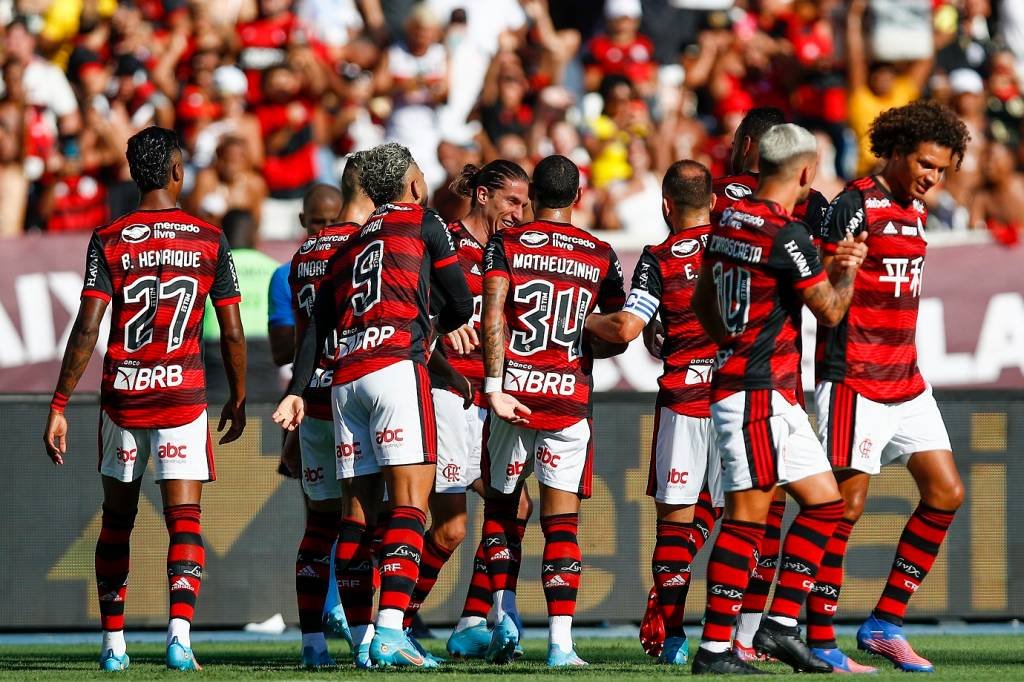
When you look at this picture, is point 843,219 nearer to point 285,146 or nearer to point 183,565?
point 183,565

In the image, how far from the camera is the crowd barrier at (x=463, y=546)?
1006cm

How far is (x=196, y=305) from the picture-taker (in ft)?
26.2

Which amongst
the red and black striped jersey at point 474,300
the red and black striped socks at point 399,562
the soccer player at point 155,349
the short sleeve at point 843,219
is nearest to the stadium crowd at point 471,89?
Answer: the red and black striped jersey at point 474,300

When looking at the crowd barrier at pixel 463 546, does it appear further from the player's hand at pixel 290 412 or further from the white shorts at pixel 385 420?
the white shorts at pixel 385 420

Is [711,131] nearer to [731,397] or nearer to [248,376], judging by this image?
[248,376]

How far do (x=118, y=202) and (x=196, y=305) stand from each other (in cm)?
683

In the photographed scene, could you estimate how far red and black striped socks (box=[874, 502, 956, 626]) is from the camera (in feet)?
25.5

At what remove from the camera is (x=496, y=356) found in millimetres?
7777

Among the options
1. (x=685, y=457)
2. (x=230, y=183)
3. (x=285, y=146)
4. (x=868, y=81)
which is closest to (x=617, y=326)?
(x=685, y=457)

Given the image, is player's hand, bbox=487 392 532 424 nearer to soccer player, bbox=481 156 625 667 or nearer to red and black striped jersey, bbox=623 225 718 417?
soccer player, bbox=481 156 625 667

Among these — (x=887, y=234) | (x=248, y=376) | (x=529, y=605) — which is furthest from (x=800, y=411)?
(x=248, y=376)

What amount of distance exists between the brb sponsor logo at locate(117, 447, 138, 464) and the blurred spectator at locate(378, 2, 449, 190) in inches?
315

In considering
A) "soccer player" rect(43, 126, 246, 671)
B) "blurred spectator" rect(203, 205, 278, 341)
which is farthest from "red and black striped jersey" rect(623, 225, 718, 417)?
"blurred spectator" rect(203, 205, 278, 341)

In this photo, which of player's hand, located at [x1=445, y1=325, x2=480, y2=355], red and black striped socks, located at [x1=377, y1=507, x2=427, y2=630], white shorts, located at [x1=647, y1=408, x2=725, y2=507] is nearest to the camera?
red and black striped socks, located at [x1=377, y1=507, x2=427, y2=630]
